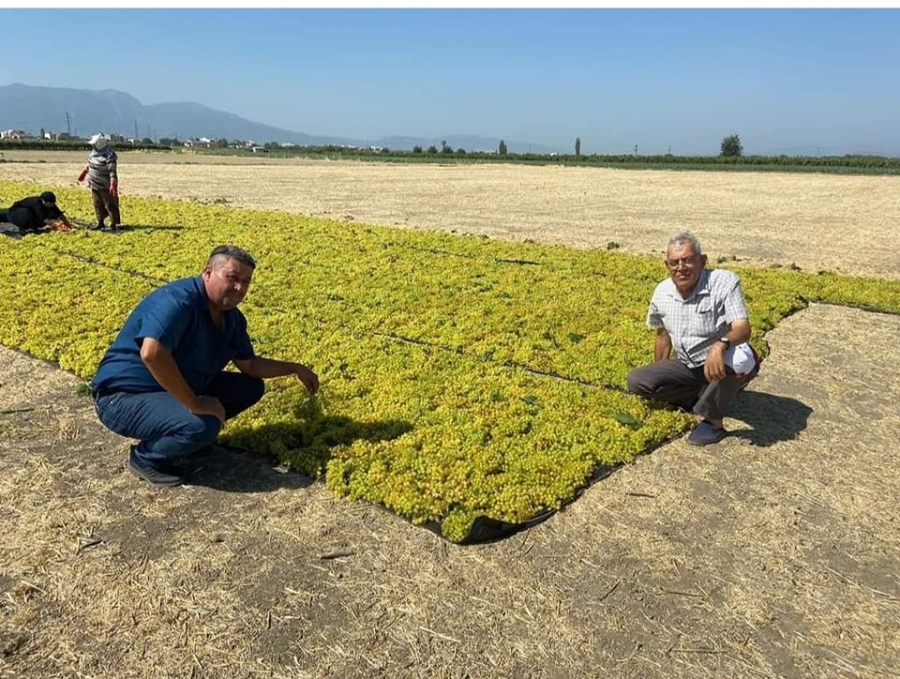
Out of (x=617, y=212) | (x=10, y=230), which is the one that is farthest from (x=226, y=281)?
(x=617, y=212)

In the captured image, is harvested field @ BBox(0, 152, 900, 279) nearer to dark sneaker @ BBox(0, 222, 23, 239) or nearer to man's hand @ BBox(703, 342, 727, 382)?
dark sneaker @ BBox(0, 222, 23, 239)

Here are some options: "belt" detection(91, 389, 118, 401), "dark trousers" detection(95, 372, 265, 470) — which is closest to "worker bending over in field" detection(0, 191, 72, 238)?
"belt" detection(91, 389, 118, 401)

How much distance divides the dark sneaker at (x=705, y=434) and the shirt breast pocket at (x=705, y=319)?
861 mm

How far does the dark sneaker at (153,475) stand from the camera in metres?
5.32

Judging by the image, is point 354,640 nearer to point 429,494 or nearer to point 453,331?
point 429,494

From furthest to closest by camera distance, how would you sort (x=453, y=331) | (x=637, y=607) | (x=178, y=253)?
1. (x=178, y=253)
2. (x=453, y=331)
3. (x=637, y=607)

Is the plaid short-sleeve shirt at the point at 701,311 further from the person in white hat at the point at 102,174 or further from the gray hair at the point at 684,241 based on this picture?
the person in white hat at the point at 102,174

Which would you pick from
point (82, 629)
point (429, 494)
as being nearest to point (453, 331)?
point (429, 494)

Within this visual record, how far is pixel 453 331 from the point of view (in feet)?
30.3

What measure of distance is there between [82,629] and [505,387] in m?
4.57

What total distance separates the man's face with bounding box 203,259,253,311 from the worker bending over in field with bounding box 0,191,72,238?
1376 centimetres

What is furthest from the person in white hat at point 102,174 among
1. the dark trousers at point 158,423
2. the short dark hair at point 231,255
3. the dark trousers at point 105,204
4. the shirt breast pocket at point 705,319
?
the shirt breast pocket at point 705,319

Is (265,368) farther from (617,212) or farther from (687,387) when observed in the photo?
(617,212)

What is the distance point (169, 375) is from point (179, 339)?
0.97 ft
